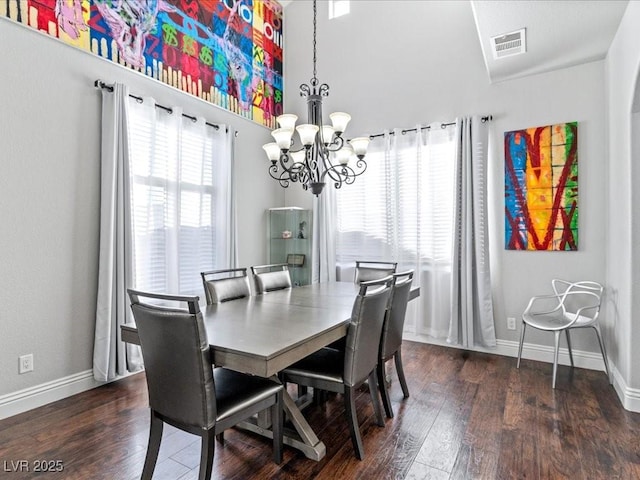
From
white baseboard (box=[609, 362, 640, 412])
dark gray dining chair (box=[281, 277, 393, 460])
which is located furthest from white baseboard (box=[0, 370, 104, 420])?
white baseboard (box=[609, 362, 640, 412])

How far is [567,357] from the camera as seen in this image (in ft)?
11.2

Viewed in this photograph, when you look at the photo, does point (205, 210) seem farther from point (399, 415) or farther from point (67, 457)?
point (399, 415)

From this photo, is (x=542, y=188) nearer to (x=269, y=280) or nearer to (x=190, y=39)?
(x=269, y=280)

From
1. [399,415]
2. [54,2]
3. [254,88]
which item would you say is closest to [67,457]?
[399,415]

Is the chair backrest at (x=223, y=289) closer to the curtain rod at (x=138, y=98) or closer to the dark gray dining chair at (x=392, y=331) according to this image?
the dark gray dining chair at (x=392, y=331)

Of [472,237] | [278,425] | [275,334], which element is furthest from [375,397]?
[472,237]

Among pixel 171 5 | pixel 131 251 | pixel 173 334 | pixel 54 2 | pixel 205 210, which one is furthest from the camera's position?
pixel 205 210

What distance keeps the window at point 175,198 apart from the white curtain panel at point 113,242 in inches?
4.8

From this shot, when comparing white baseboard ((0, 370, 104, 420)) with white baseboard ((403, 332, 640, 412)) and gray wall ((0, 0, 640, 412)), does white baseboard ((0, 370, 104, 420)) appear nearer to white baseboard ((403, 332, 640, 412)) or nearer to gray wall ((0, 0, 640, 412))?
gray wall ((0, 0, 640, 412))

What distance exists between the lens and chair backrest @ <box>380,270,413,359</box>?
2.42m

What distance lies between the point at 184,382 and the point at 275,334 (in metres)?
0.45

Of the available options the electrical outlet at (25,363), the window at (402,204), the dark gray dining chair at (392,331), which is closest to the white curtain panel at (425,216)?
the window at (402,204)

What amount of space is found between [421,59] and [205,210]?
292 cm

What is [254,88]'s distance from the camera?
→ 15.4 ft
